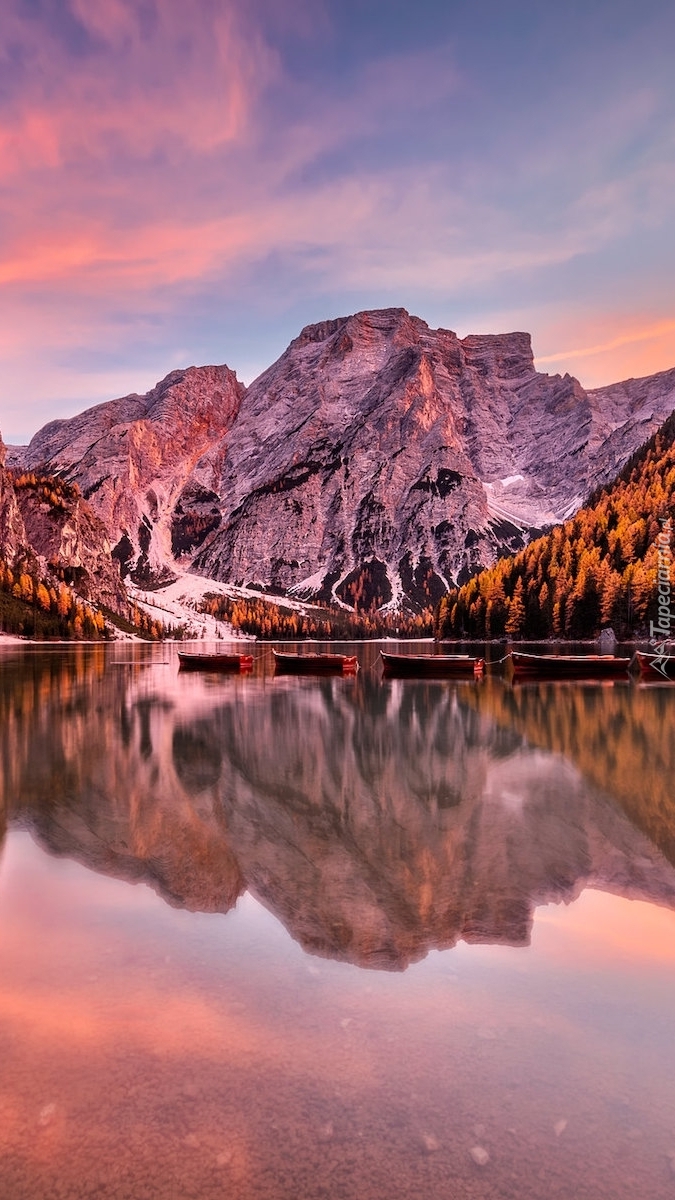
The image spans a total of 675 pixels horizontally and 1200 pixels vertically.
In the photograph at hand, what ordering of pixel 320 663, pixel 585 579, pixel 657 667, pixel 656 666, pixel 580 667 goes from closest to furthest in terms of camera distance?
pixel 580 667, pixel 657 667, pixel 656 666, pixel 320 663, pixel 585 579

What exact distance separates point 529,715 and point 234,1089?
131ft

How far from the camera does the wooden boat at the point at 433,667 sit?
8694 cm

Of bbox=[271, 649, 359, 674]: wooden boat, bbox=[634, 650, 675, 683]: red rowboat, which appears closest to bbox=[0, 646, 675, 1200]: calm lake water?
bbox=[634, 650, 675, 683]: red rowboat

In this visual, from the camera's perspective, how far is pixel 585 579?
506 feet

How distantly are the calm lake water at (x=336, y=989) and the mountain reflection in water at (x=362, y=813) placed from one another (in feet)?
0.34

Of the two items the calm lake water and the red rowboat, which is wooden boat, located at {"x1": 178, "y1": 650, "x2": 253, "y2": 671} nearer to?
the red rowboat

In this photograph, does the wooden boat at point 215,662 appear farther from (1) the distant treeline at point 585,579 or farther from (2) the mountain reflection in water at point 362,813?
(1) the distant treeline at point 585,579

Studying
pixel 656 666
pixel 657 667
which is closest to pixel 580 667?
pixel 657 667

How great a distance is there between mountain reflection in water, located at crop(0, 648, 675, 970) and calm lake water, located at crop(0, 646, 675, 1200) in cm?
10

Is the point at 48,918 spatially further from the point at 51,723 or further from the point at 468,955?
the point at 51,723

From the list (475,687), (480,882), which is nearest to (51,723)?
(480,882)

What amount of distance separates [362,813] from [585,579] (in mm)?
145697

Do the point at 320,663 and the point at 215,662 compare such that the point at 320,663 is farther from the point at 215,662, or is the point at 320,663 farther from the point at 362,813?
the point at 362,813

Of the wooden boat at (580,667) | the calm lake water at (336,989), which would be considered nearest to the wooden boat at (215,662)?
the wooden boat at (580,667)
